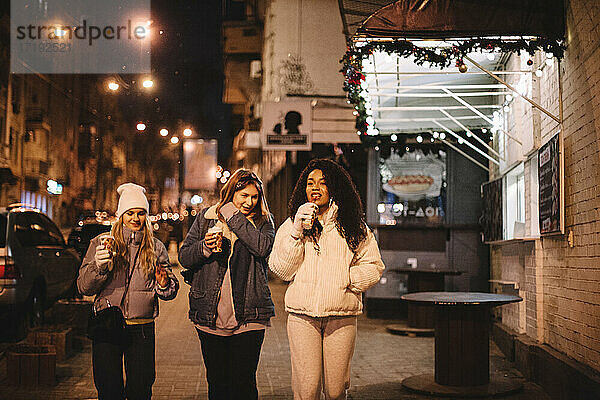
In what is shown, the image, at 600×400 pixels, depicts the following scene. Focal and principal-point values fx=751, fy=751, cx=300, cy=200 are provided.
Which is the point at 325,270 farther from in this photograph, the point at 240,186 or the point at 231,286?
the point at 240,186

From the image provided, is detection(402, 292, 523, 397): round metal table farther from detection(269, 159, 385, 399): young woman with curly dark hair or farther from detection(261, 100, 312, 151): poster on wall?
detection(261, 100, 312, 151): poster on wall

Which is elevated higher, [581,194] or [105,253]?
[581,194]

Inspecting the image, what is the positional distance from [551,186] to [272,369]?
4.09 meters

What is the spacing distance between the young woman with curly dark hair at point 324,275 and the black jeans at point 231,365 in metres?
0.33

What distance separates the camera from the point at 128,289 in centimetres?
566

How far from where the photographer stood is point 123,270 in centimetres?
568

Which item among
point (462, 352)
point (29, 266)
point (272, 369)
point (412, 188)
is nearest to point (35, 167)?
point (412, 188)

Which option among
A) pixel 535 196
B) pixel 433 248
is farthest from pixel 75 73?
pixel 535 196

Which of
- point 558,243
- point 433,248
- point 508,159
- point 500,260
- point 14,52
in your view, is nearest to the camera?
point 558,243

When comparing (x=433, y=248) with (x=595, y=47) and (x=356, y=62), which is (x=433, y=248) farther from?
(x=595, y=47)

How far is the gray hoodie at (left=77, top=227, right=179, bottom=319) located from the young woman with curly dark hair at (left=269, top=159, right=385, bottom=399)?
1031mm

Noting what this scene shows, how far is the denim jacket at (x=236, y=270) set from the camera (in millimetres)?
5336

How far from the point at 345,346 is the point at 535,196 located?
6.01 m

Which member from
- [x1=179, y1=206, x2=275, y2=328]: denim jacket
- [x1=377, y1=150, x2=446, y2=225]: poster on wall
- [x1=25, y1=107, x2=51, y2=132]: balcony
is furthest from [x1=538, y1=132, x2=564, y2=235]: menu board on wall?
[x1=25, y1=107, x2=51, y2=132]: balcony
